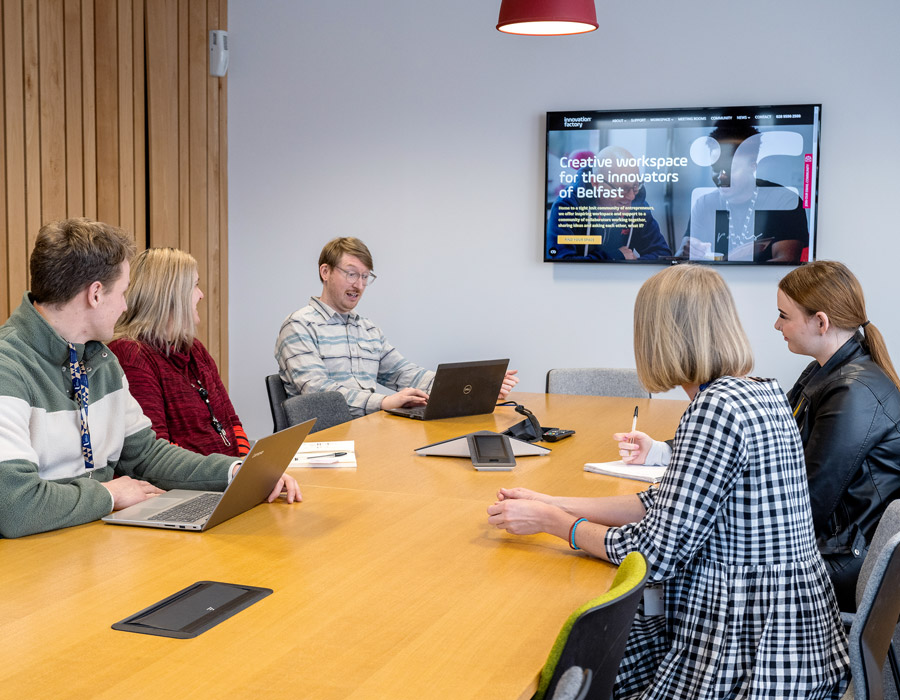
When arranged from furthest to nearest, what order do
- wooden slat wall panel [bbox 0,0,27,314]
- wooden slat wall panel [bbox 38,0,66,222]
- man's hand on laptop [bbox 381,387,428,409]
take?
wooden slat wall panel [bbox 38,0,66,222] → wooden slat wall panel [bbox 0,0,27,314] → man's hand on laptop [bbox 381,387,428,409]

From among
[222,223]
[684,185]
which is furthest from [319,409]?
[222,223]

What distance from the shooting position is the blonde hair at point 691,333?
1.93 m

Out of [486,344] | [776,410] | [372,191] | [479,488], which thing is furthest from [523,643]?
[372,191]

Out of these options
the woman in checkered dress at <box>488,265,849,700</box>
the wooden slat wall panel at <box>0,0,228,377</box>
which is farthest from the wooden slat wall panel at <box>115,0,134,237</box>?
the woman in checkered dress at <box>488,265,849,700</box>

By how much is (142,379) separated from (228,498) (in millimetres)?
1207

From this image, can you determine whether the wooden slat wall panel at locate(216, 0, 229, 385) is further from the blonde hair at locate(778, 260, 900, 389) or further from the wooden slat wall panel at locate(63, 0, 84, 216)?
the blonde hair at locate(778, 260, 900, 389)

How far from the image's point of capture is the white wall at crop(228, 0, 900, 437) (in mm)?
5176

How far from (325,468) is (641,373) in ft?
3.71

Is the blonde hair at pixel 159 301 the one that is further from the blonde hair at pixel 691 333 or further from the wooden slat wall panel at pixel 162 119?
the wooden slat wall panel at pixel 162 119

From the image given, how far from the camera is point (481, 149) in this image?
582 cm

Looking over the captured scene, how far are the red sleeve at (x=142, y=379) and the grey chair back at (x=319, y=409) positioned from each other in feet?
1.83

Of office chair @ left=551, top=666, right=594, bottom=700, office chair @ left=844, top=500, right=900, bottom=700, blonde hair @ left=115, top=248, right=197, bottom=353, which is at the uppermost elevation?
blonde hair @ left=115, top=248, right=197, bottom=353

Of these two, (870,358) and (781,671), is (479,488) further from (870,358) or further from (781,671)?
(870,358)

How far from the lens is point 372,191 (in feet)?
19.9
